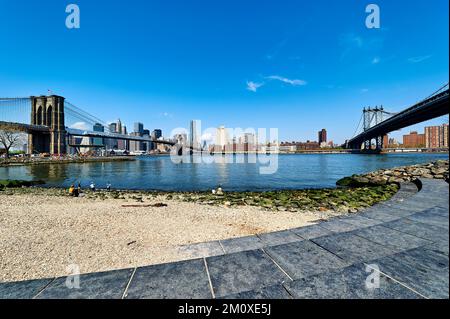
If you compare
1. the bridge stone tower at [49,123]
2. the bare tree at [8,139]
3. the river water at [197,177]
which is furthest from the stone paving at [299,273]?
the bridge stone tower at [49,123]

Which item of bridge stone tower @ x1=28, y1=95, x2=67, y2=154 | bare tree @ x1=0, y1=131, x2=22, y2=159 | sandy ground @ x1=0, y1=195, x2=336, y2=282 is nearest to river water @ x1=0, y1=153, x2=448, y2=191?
sandy ground @ x1=0, y1=195, x2=336, y2=282

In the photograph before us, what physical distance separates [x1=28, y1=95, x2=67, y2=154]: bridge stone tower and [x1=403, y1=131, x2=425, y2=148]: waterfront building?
16830 cm

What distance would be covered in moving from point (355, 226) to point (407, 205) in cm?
234

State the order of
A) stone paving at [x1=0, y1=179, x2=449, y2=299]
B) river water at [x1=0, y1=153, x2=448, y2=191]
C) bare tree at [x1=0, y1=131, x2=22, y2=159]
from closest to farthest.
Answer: stone paving at [x1=0, y1=179, x2=449, y2=299]
river water at [x1=0, y1=153, x2=448, y2=191]
bare tree at [x1=0, y1=131, x2=22, y2=159]

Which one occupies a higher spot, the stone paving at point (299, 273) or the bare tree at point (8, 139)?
the bare tree at point (8, 139)

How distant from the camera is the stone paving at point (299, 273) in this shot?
200 cm

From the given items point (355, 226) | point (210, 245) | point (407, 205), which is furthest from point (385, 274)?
point (407, 205)

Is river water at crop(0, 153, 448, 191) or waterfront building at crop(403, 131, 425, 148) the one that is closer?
river water at crop(0, 153, 448, 191)

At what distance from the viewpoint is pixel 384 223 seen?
12.9ft

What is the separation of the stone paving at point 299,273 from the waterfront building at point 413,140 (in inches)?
5914

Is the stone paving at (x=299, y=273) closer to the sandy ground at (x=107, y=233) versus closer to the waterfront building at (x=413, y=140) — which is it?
the sandy ground at (x=107, y=233)

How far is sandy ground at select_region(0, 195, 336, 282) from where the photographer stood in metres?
4.55

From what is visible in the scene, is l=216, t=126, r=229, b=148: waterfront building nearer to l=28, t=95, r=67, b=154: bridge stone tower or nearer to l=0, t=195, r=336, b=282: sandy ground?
l=28, t=95, r=67, b=154: bridge stone tower

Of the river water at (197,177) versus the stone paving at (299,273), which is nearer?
the stone paving at (299,273)
